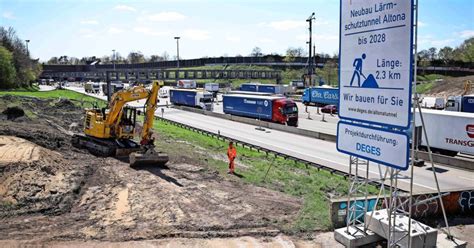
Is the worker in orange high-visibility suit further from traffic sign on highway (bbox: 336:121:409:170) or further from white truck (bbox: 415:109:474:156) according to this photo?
white truck (bbox: 415:109:474:156)

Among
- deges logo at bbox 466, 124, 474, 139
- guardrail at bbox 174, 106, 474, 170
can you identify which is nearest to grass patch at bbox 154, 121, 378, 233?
guardrail at bbox 174, 106, 474, 170

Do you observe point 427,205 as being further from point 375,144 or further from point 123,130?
point 123,130

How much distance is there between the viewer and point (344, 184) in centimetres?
2175

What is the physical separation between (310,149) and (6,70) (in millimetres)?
78459

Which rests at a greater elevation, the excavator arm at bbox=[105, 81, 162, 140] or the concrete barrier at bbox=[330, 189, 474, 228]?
the excavator arm at bbox=[105, 81, 162, 140]

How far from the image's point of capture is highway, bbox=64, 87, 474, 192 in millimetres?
23231

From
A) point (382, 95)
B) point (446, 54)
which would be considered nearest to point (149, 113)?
point (382, 95)

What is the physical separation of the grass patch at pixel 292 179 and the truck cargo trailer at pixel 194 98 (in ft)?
83.8

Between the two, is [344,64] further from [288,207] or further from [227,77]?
[227,77]

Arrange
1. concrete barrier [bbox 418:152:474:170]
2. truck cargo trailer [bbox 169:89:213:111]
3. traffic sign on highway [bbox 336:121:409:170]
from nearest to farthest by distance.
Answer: traffic sign on highway [bbox 336:121:409:170] → concrete barrier [bbox 418:152:474:170] → truck cargo trailer [bbox 169:89:213:111]

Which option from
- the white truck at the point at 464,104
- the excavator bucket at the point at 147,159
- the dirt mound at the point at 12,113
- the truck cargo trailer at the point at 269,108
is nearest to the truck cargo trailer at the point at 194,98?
the truck cargo trailer at the point at 269,108

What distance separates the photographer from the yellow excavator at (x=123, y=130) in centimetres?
2403

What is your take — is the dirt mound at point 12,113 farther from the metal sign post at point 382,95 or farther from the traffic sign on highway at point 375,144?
the metal sign post at point 382,95

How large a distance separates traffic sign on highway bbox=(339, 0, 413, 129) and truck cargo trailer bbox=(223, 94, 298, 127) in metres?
30.8
